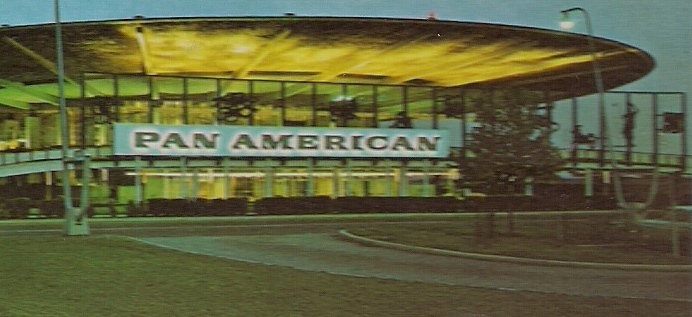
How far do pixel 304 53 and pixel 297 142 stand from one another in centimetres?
366

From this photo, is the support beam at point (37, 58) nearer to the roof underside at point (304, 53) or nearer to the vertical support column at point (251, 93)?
the roof underside at point (304, 53)

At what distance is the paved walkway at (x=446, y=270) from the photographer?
10.8m

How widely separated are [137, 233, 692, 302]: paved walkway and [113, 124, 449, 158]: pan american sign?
13.6 metres

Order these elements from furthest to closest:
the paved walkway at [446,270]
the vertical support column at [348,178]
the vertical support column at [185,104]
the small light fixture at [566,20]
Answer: the vertical support column at [348,178] → the vertical support column at [185,104] → the small light fixture at [566,20] → the paved walkway at [446,270]

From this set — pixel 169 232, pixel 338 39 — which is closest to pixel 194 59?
pixel 338 39

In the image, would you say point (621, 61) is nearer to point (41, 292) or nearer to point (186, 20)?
point (186, 20)

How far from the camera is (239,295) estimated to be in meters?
9.00

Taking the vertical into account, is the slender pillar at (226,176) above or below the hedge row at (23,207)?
above

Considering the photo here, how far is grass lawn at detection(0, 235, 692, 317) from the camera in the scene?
8.14 meters

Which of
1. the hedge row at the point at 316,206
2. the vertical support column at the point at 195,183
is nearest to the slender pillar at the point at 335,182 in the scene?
the hedge row at the point at 316,206

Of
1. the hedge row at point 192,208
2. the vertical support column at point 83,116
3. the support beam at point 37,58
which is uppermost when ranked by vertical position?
the support beam at point 37,58

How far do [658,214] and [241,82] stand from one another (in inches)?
751

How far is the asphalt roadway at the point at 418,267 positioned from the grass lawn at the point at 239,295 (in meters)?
1.08

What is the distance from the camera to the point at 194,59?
31.3 meters
